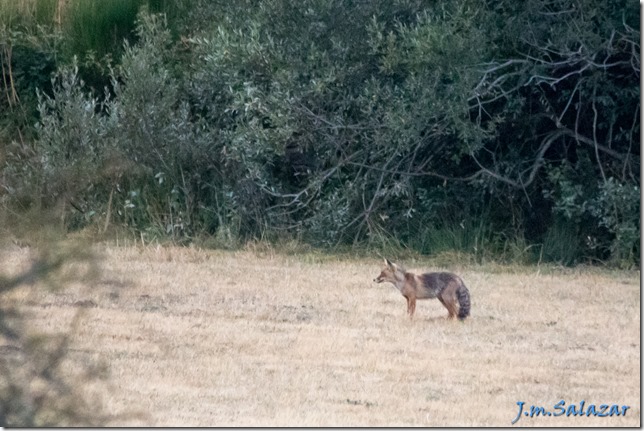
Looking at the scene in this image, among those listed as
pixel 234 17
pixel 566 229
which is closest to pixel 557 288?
pixel 566 229

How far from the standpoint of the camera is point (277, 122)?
11586mm

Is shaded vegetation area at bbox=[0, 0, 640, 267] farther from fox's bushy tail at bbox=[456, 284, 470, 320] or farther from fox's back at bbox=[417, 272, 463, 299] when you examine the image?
fox's bushy tail at bbox=[456, 284, 470, 320]

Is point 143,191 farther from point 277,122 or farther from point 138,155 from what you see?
point 277,122

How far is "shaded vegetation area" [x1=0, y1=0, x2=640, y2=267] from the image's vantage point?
1109 cm

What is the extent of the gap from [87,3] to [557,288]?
309 inches

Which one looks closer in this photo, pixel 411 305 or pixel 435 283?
pixel 435 283

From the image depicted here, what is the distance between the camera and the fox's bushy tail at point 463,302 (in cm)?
813

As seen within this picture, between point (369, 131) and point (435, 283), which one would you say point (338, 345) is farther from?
point (369, 131)

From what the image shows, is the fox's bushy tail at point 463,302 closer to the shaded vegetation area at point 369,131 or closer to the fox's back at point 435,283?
the fox's back at point 435,283

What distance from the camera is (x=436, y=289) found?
26.9 feet
